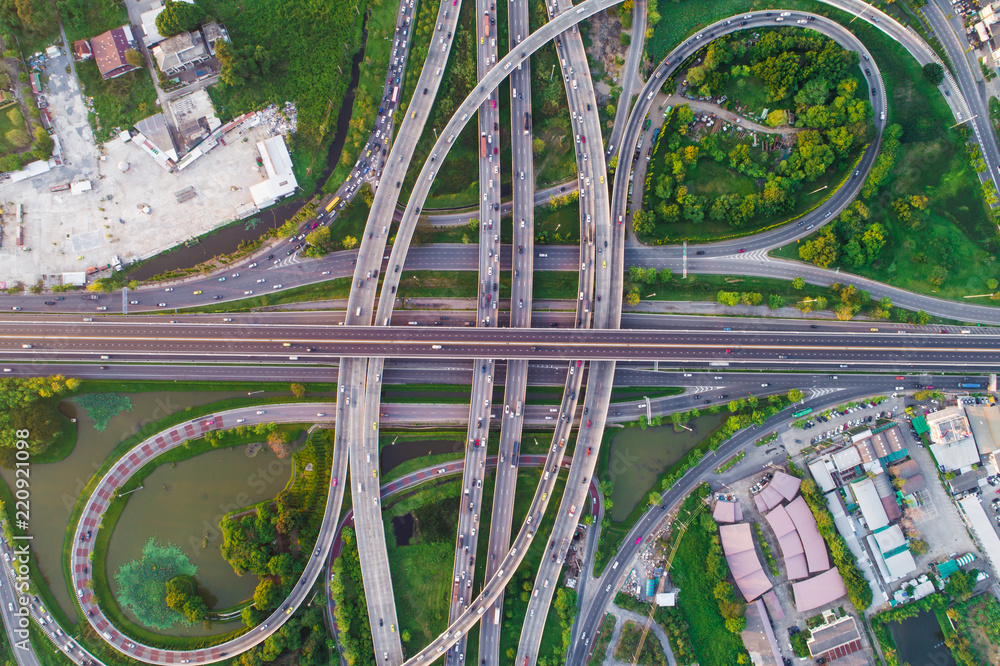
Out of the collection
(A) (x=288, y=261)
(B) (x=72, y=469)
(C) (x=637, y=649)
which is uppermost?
(A) (x=288, y=261)

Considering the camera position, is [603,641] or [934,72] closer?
[603,641]

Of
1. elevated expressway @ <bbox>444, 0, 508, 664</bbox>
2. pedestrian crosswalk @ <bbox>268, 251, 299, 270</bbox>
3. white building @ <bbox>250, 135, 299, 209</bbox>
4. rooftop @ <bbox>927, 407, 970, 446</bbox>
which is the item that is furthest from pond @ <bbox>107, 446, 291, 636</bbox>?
rooftop @ <bbox>927, 407, 970, 446</bbox>

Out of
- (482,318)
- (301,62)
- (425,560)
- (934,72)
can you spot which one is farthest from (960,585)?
(301,62)

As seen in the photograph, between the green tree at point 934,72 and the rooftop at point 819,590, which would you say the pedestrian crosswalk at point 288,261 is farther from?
the green tree at point 934,72

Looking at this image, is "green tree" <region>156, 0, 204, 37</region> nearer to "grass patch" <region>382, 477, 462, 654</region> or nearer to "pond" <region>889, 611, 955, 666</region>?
"grass patch" <region>382, 477, 462, 654</region>

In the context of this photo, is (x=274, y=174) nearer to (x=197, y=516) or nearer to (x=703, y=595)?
(x=197, y=516)

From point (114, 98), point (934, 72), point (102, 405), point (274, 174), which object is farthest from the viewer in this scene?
point (934, 72)
